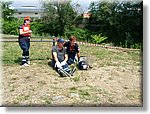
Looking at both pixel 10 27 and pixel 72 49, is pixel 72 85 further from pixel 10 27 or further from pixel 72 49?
pixel 10 27

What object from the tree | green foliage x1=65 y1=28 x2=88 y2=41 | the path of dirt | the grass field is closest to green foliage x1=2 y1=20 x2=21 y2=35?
the tree

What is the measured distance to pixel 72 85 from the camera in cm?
487

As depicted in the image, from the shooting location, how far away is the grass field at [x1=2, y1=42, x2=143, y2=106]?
4520 millimetres

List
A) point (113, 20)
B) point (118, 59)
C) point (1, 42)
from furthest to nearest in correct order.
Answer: point (113, 20)
point (118, 59)
point (1, 42)

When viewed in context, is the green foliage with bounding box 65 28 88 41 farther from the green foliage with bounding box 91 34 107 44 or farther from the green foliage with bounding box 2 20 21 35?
the green foliage with bounding box 2 20 21 35

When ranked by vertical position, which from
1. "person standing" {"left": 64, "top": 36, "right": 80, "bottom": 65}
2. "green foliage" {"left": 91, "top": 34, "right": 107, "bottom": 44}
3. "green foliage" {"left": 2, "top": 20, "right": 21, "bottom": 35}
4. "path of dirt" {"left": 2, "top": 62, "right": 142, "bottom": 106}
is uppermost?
"green foliage" {"left": 2, "top": 20, "right": 21, "bottom": 35}

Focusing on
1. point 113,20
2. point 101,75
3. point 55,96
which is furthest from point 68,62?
point 113,20

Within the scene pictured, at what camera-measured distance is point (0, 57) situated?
5.53 m

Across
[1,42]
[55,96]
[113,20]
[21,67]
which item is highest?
[113,20]

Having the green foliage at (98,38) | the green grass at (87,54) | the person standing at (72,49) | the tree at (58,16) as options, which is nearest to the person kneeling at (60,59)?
the person standing at (72,49)

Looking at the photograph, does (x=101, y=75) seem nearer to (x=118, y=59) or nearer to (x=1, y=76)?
(x=118, y=59)

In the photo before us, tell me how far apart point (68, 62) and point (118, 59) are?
1334 millimetres

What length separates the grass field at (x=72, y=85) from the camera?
14.8ft

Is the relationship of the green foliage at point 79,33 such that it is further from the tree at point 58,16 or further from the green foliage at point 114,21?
the green foliage at point 114,21
